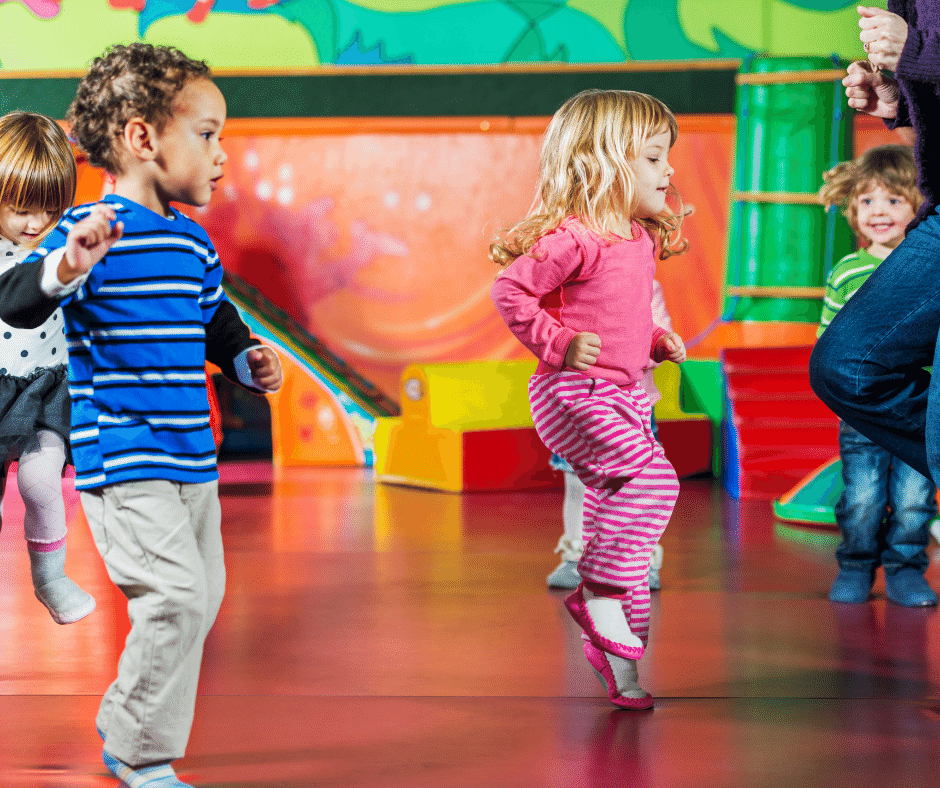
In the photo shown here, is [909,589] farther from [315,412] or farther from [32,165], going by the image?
[315,412]

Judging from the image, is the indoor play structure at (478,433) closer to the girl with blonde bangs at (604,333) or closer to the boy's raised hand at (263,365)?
the girl with blonde bangs at (604,333)

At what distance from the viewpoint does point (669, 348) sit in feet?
6.65

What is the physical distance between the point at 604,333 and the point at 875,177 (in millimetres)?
1258

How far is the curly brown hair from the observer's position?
1.52 meters

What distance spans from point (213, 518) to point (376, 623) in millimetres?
938

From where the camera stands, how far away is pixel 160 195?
1.56 meters

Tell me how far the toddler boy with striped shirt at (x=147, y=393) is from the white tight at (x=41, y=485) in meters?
0.74

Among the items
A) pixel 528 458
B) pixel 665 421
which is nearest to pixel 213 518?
pixel 528 458

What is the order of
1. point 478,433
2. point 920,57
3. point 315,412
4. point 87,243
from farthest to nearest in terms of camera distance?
1. point 315,412
2. point 478,433
3. point 920,57
4. point 87,243

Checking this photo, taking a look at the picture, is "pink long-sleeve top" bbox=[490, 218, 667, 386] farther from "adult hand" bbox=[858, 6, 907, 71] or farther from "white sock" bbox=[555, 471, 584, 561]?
"white sock" bbox=[555, 471, 584, 561]

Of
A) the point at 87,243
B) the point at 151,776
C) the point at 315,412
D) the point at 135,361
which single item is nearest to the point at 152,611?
the point at 151,776

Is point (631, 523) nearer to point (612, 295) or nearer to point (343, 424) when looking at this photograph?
point (612, 295)

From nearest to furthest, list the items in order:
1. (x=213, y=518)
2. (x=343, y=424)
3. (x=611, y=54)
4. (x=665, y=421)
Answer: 1. (x=213, y=518)
2. (x=665, y=421)
3. (x=343, y=424)
4. (x=611, y=54)

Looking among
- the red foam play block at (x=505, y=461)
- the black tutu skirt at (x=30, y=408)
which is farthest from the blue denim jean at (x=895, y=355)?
the red foam play block at (x=505, y=461)
